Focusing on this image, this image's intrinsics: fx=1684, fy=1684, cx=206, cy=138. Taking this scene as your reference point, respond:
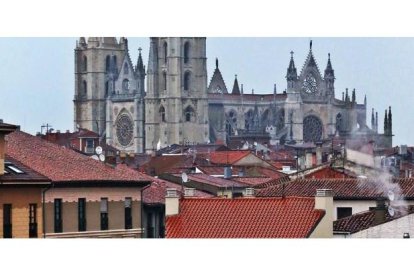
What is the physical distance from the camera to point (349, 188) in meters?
31.8

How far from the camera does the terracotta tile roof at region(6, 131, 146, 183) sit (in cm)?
2633

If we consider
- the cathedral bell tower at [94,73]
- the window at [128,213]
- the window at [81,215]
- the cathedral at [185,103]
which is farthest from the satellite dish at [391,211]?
the cathedral bell tower at [94,73]

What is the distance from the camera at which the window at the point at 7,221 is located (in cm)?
2227

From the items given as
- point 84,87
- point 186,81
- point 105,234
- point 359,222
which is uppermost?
point 186,81

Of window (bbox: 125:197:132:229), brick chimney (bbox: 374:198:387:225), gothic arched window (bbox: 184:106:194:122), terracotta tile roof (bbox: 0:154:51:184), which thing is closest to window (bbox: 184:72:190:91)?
gothic arched window (bbox: 184:106:194:122)

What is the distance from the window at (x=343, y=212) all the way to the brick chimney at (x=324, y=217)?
11.5ft

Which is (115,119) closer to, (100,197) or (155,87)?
(155,87)

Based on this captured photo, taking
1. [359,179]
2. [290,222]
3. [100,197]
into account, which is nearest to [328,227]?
[290,222]

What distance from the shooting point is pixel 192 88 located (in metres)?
141

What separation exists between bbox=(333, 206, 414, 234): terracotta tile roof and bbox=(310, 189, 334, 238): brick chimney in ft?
1.37

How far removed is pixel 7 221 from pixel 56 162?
5178 millimetres

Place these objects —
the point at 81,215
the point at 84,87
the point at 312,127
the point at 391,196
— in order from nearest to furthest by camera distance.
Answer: the point at 81,215, the point at 391,196, the point at 312,127, the point at 84,87

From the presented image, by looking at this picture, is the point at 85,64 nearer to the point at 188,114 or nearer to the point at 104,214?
the point at 188,114

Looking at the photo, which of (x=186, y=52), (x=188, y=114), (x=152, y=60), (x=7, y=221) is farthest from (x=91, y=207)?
(x=186, y=52)
